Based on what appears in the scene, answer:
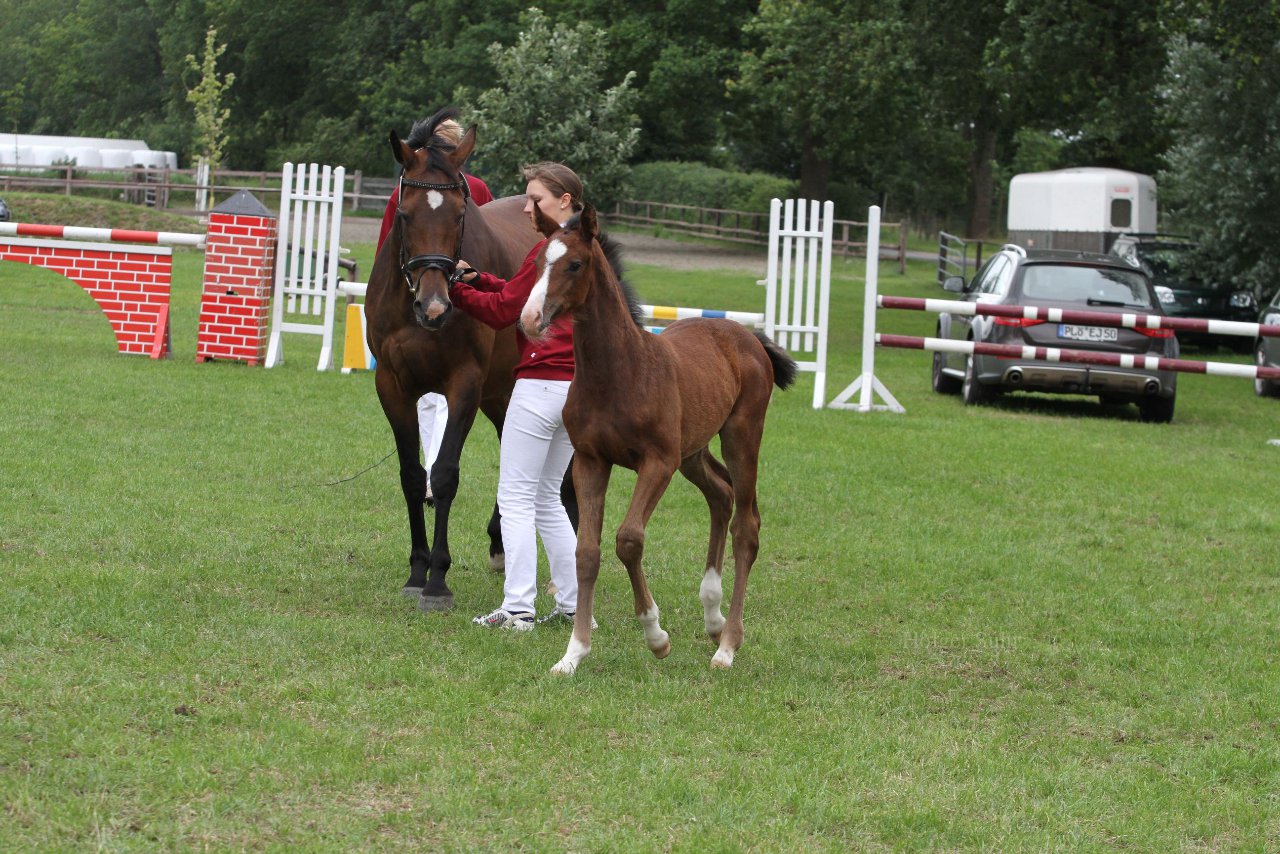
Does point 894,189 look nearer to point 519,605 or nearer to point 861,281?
point 861,281

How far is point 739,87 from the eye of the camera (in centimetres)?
3709

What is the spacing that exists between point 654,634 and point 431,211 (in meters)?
2.23

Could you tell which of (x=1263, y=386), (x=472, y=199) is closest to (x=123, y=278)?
(x=472, y=199)

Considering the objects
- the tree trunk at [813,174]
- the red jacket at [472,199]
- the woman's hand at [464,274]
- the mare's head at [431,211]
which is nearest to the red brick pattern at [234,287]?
the red jacket at [472,199]

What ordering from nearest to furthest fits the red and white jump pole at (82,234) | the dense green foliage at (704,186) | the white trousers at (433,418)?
1. the white trousers at (433,418)
2. the red and white jump pole at (82,234)
3. the dense green foliage at (704,186)

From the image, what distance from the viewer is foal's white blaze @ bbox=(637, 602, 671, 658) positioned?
243 inches

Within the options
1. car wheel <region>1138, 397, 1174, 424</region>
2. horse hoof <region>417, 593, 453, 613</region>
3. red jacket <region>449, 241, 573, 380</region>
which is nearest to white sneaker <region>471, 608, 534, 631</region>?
horse hoof <region>417, 593, 453, 613</region>

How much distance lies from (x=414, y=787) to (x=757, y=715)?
4.96ft

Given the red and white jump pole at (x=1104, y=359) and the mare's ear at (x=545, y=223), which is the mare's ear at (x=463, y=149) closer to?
the mare's ear at (x=545, y=223)

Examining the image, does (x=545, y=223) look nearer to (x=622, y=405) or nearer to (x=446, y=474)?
(x=622, y=405)

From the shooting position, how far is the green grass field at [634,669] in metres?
4.48

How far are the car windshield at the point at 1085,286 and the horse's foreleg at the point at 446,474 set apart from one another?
9.94 meters

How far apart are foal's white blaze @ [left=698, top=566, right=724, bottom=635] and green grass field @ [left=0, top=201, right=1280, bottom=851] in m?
0.13

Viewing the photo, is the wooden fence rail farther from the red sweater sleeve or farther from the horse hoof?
the red sweater sleeve
